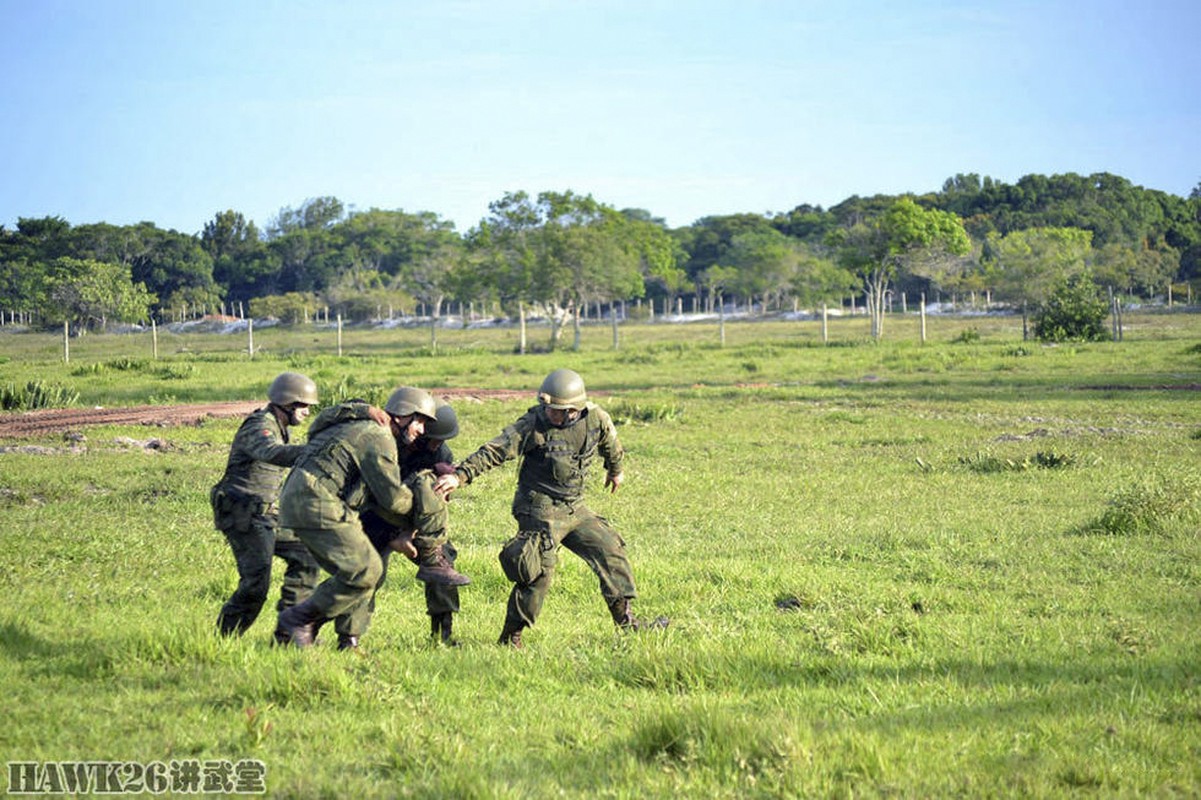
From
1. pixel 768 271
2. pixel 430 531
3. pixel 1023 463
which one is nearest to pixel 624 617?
pixel 430 531

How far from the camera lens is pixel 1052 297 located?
46.2 meters

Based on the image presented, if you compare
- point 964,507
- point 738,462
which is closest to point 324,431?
point 964,507

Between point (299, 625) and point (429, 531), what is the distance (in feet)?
3.26

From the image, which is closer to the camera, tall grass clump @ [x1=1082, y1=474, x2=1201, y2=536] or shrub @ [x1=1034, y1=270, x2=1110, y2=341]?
tall grass clump @ [x1=1082, y1=474, x2=1201, y2=536]

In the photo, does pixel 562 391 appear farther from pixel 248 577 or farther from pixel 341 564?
pixel 248 577

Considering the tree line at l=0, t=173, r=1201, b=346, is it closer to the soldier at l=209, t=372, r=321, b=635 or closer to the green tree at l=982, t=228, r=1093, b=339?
the green tree at l=982, t=228, r=1093, b=339

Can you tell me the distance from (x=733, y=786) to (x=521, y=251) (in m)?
56.9

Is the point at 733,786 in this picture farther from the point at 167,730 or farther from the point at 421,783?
the point at 167,730

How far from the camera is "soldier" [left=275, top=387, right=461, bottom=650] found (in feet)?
22.2

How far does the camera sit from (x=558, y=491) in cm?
772

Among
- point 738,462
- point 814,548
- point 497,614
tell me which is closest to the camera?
point 497,614

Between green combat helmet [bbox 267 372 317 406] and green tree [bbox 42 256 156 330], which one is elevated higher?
green tree [bbox 42 256 156 330]

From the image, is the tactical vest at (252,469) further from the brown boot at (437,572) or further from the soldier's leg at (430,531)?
the brown boot at (437,572)

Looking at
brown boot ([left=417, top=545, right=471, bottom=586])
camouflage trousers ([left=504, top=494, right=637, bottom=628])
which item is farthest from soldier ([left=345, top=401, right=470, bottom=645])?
camouflage trousers ([left=504, top=494, right=637, bottom=628])
